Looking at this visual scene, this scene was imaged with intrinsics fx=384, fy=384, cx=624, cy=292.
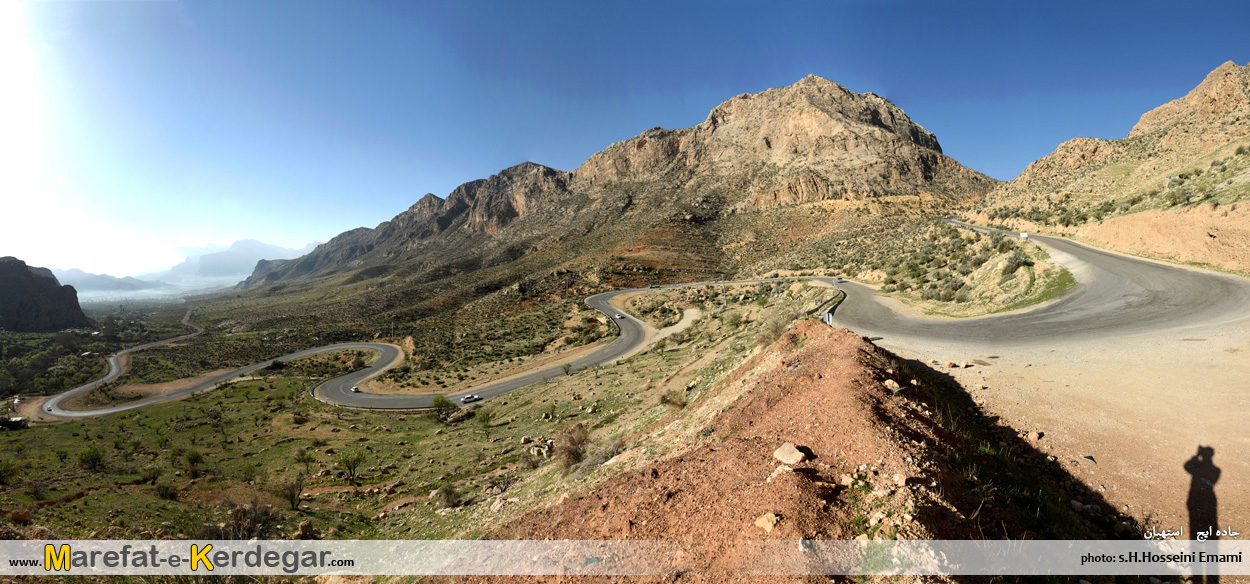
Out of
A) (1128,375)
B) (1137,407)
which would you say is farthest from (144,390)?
(1128,375)

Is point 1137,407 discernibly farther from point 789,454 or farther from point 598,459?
point 598,459

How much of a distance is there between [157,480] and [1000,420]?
94.1 ft

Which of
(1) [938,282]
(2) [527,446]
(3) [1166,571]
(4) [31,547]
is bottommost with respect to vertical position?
(2) [527,446]

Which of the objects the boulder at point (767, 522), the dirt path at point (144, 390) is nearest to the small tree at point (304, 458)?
the boulder at point (767, 522)

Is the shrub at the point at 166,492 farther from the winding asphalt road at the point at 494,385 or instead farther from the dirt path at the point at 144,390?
the dirt path at the point at 144,390

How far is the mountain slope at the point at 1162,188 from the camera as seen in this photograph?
1532 cm

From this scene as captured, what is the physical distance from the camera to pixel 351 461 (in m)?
16.5

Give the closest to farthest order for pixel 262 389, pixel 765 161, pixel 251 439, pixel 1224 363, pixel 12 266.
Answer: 1. pixel 1224 363
2. pixel 251 439
3. pixel 262 389
4. pixel 765 161
5. pixel 12 266

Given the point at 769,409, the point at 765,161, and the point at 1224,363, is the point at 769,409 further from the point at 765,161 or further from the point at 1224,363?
the point at 765,161

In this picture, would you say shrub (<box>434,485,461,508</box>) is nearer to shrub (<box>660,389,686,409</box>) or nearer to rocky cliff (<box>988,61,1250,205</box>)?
shrub (<box>660,389,686,409</box>)

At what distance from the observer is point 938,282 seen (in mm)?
20672

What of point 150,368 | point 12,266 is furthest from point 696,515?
point 12,266

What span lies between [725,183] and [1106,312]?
92.3 m

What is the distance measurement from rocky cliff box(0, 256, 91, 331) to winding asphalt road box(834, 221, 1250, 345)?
190m
